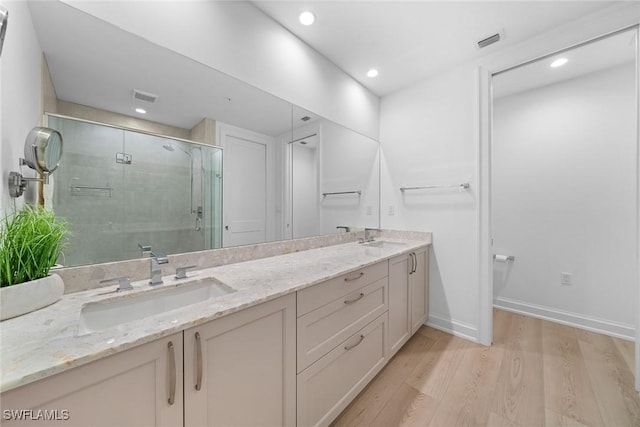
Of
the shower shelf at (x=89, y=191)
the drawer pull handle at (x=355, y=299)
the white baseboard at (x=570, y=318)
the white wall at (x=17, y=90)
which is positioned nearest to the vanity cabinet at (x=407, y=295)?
the drawer pull handle at (x=355, y=299)

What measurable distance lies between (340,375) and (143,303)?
106cm

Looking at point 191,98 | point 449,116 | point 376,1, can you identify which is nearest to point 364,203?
point 449,116

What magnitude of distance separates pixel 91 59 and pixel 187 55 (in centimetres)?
41

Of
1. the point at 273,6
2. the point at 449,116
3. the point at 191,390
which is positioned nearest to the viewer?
the point at 191,390

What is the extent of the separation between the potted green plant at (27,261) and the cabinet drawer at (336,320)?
926mm

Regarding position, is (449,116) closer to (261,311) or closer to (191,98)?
(191,98)

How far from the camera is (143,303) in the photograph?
41.2 inches

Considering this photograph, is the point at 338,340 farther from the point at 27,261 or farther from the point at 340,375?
the point at 27,261

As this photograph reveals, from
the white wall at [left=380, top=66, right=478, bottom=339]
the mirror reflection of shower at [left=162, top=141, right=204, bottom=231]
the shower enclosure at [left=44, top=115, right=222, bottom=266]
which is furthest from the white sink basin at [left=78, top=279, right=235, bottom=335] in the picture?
the white wall at [left=380, top=66, right=478, bottom=339]

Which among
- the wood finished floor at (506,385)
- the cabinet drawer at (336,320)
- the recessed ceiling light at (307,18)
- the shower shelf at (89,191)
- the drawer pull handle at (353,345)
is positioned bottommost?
the wood finished floor at (506,385)

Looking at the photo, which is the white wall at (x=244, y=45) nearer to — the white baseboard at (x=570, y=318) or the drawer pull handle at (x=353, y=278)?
the drawer pull handle at (x=353, y=278)

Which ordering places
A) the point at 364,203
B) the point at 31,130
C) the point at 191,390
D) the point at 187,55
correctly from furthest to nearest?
the point at 364,203 → the point at 187,55 → the point at 31,130 → the point at 191,390

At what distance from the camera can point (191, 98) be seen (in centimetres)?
136

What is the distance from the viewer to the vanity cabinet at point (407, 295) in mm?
1854
